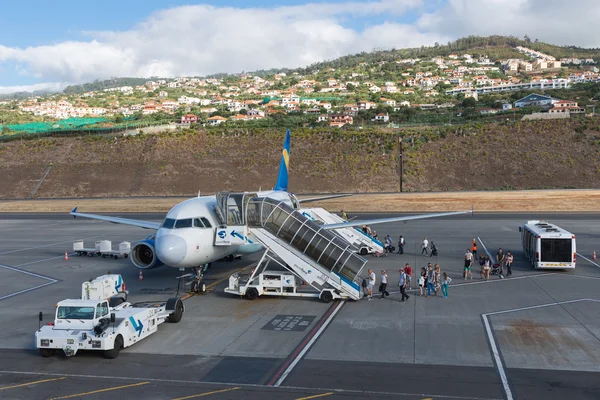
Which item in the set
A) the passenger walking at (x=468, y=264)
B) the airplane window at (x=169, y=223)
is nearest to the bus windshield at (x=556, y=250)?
the passenger walking at (x=468, y=264)

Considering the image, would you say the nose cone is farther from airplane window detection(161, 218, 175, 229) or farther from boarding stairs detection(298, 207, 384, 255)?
boarding stairs detection(298, 207, 384, 255)

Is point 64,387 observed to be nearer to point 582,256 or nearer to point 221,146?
point 582,256

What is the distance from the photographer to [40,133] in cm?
12606

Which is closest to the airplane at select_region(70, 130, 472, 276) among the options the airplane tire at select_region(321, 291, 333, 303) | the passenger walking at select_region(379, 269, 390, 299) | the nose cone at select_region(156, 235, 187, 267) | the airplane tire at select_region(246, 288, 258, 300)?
the nose cone at select_region(156, 235, 187, 267)

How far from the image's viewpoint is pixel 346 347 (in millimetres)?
19422

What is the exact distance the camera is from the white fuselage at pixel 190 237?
2642 cm

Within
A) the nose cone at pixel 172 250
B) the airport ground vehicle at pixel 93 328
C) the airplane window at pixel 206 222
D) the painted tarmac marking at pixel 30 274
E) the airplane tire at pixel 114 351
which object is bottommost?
the painted tarmac marking at pixel 30 274

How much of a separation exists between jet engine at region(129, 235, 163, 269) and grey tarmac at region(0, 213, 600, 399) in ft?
3.87

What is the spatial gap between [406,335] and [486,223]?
117 ft

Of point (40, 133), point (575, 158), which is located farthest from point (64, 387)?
point (40, 133)

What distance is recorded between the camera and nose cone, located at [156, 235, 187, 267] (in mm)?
26203

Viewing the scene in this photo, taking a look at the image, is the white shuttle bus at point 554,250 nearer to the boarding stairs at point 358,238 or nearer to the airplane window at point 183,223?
the boarding stairs at point 358,238

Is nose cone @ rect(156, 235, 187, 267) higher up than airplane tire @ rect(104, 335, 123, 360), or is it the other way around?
nose cone @ rect(156, 235, 187, 267)

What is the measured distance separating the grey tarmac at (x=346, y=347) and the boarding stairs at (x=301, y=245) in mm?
1298
